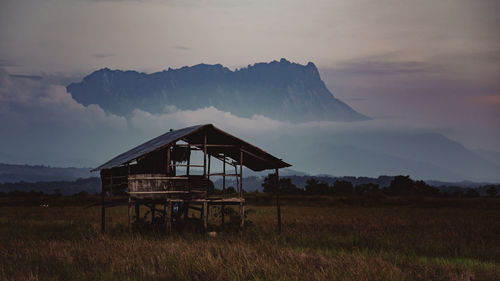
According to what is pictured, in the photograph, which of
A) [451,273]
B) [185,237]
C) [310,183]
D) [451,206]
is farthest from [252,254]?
[310,183]

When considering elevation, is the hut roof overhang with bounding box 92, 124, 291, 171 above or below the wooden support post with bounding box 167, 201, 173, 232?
above

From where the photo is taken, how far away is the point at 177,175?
22953mm

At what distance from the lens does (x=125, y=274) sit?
11.3 meters

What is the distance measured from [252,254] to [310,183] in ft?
247

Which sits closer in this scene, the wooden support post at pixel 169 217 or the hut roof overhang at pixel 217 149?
the wooden support post at pixel 169 217

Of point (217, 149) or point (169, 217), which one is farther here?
point (217, 149)

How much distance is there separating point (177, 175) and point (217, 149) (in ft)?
10.4

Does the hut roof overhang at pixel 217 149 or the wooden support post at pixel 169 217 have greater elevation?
the hut roof overhang at pixel 217 149

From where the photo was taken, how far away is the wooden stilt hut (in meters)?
21.7

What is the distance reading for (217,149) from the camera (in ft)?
83.3

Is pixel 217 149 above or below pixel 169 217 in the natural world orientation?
above

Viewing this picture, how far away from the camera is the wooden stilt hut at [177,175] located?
21656mm

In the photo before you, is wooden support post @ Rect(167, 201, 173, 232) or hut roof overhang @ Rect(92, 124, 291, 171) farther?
hut roof overhang @ Rect(92, 124, 291, 171)

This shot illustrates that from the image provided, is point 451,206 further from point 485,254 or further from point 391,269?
point 391,269
